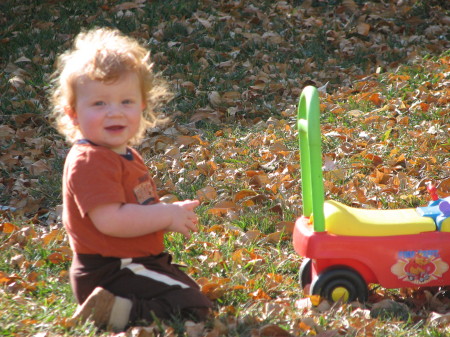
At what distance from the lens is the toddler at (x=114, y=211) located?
2.41 metres

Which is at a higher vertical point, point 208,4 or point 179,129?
point 208,4

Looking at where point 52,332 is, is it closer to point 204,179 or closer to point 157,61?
point 204,179

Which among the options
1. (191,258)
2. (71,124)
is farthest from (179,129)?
(71,124)

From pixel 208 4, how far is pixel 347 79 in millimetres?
2358

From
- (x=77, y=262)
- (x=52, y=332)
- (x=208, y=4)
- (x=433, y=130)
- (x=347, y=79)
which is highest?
(x=208, y=4)

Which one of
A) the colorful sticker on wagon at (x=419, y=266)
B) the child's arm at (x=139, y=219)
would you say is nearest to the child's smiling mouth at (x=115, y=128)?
the child's arm at (x=139, y=219)

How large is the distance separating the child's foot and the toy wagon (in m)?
0.77

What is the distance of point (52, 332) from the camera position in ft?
7.84

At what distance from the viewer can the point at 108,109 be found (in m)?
2.49

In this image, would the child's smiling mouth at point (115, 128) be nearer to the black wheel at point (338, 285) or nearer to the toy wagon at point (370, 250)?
the toy wagon at point (370, 250)

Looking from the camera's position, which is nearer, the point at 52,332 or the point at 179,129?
the point at 52,332

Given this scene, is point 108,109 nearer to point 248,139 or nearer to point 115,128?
point 115,128

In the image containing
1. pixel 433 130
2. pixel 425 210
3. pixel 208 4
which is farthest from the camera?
pixel 208 4

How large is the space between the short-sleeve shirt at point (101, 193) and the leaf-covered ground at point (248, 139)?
11.8 inches
